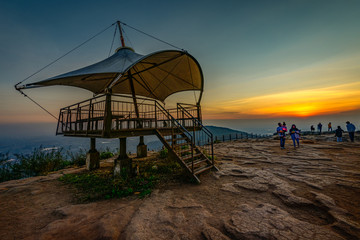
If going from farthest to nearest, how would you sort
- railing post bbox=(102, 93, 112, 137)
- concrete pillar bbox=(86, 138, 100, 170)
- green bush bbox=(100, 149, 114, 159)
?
green bush bbox=(100, 149, 114, 159) < concrete pillar bbox=(86, 138, 100, 170) < railing post bbox=(102, 93, 112, 137)

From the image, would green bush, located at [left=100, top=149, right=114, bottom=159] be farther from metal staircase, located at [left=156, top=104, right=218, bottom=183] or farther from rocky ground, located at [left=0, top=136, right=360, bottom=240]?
metal staircase, located at [left=156, top=104, right=218, bottom=183]

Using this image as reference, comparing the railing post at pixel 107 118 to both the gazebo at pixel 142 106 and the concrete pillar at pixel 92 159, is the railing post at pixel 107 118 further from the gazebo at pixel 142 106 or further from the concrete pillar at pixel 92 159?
the concrete pillar at pixel 92 159

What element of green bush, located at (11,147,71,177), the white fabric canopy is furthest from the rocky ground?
the white fabric canopy

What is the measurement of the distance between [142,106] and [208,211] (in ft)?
26.2

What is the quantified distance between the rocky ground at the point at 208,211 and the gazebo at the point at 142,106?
1627mm

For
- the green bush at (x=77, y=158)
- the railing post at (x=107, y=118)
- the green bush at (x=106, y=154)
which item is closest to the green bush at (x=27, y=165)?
the green bush at (x=77, y=158)

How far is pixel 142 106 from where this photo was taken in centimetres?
988

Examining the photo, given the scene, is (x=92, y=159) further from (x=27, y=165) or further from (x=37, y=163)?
(x=27, y=165)

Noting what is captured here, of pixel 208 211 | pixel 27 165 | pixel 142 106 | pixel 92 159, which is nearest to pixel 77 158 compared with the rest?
pixel 27 165

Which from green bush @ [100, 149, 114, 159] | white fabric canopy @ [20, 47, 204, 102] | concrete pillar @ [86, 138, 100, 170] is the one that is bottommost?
green bush @ [100, 149, 114, 159]

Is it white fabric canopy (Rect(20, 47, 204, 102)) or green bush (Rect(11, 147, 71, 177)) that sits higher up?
white fabric canopy (Rect(20, 47, 204, 102))

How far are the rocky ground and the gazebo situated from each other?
1.63 meters

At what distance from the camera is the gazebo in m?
5.96

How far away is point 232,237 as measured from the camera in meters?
2.51
